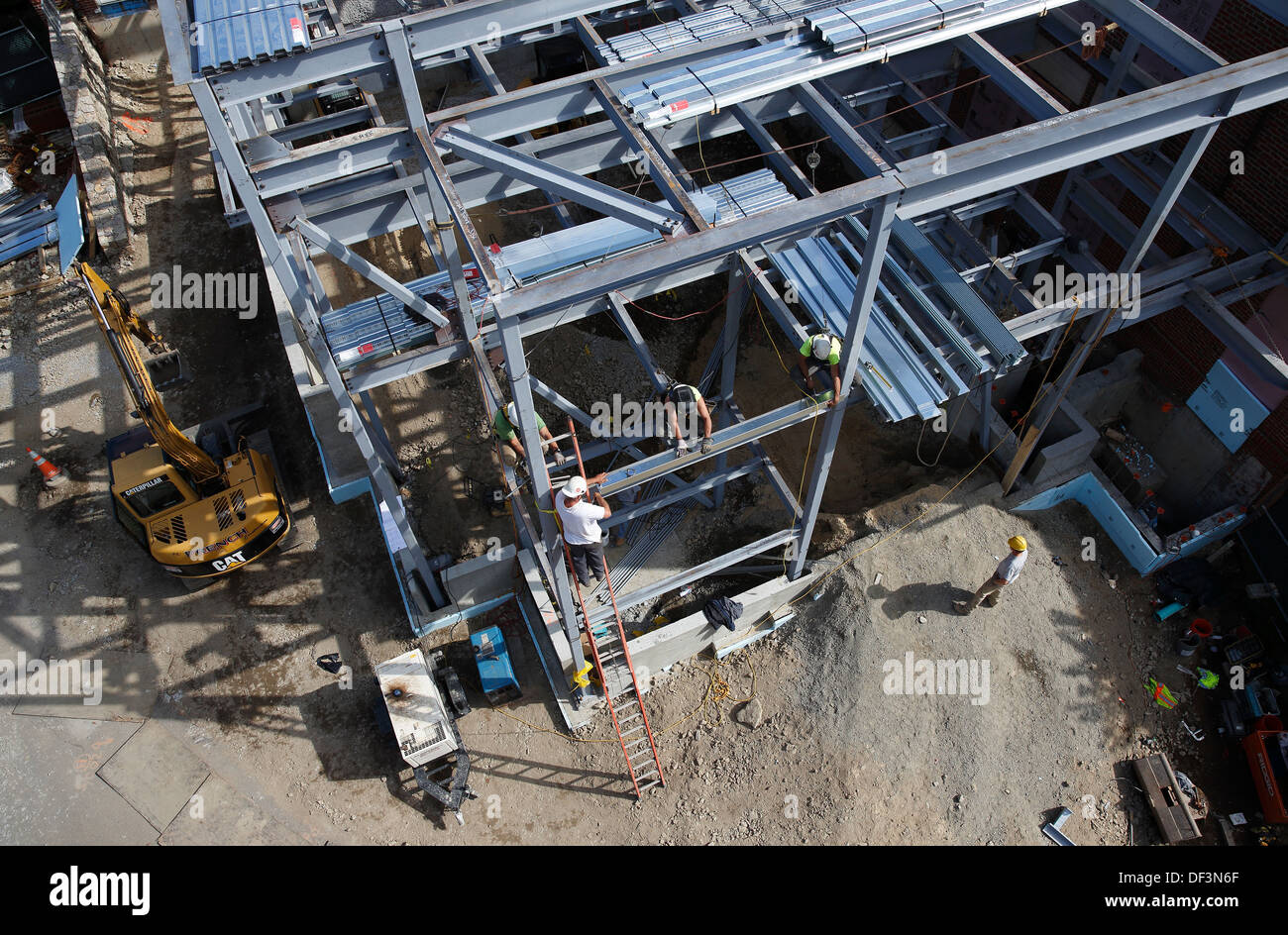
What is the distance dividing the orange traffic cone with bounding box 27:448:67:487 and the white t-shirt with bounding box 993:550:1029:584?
16.4 meters

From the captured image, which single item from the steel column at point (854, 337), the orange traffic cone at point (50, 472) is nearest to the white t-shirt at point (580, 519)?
the steel column at point (854, 337)

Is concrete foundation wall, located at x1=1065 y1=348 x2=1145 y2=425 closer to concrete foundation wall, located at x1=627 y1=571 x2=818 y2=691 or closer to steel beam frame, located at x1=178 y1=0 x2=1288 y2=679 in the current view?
steel beam frame, located at x1=178 y1=0 x2=1288 y2=679

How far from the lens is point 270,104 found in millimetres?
14688

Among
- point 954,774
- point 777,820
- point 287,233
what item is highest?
point 287,233

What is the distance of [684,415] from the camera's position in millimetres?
11633

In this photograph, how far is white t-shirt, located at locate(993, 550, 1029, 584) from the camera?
1251cm

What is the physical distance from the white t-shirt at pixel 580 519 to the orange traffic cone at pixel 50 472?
35.4 feet

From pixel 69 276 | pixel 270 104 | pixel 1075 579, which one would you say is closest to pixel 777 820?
pixel 1075 579

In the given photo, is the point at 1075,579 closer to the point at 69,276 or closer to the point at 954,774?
the point at 954,774

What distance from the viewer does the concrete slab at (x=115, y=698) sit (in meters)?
13.8

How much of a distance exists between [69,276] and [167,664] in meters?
8.67

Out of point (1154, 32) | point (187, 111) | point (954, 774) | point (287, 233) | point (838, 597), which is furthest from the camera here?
point (187, 111)

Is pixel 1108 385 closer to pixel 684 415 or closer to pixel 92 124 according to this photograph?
pixel 684 415

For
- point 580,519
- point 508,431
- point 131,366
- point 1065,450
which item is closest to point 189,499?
point 131,366
